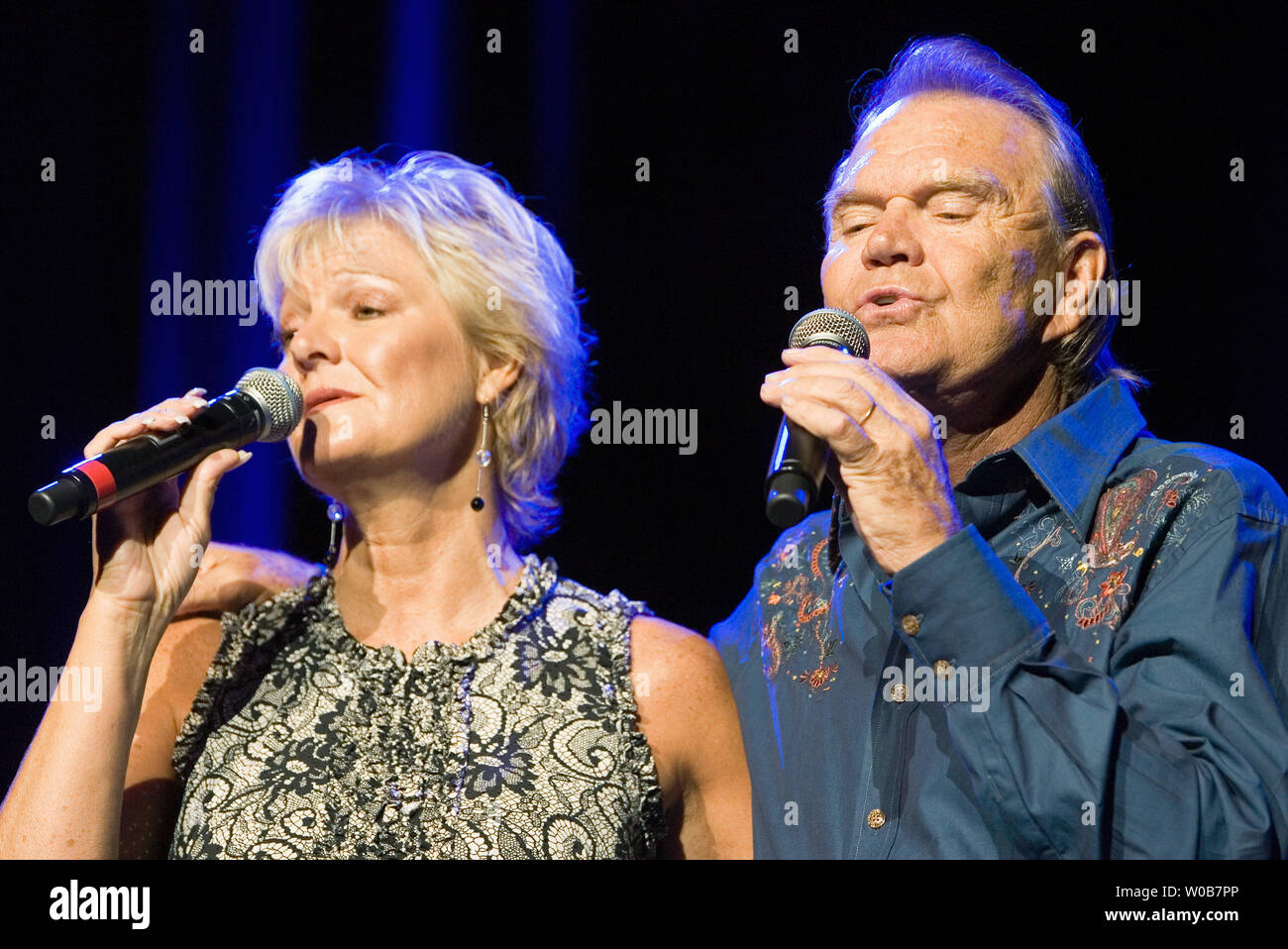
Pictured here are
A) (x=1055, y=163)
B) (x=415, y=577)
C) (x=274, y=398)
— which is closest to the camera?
(x=274, y=398)

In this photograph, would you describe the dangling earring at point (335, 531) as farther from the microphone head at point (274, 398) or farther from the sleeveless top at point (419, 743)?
the microphone head at point (274, 398)

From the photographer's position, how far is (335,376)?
214 centimetres

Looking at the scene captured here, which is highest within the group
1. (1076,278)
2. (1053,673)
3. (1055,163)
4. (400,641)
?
(1055,163)

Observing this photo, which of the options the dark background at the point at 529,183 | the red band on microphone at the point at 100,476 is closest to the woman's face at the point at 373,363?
the red band on microphone at the point at 100,476

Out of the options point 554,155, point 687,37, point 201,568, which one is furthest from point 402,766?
point 687,37

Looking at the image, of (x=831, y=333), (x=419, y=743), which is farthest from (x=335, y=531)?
(x=831, y=333)

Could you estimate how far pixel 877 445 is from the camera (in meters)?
1.64

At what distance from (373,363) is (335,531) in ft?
1.10

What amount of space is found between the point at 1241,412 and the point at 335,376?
152 cm

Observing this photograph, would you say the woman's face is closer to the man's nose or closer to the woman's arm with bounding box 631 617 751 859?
the woman's arm with bounding box 631 617 751 859

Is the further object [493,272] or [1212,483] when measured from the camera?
[493,272]

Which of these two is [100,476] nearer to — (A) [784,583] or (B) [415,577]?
(B) [415,577]

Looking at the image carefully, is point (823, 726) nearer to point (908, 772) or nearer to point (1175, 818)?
point (908, 772)

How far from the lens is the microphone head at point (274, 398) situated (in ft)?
6.58
